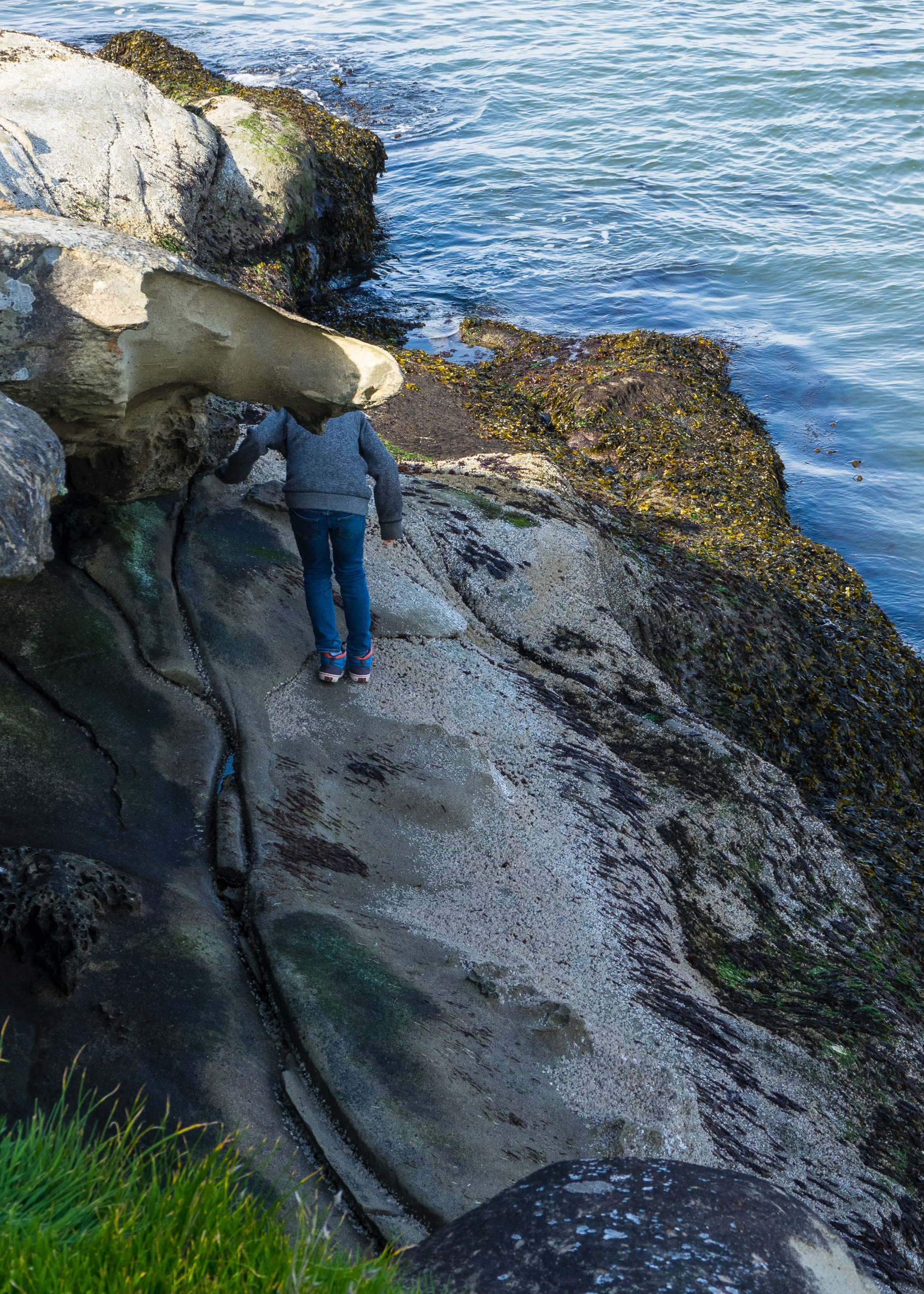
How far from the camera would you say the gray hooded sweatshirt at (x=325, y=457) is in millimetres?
5492

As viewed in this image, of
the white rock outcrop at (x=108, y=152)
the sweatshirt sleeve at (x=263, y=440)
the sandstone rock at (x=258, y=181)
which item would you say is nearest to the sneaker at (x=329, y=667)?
the sweatshirt sleeve at (x=263, y=440)

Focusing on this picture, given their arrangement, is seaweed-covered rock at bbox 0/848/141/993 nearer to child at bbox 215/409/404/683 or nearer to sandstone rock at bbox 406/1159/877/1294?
sandstone rock at bbox 406/1159/877/1294

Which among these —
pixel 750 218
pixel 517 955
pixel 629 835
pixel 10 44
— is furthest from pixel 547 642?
pixel 750 218

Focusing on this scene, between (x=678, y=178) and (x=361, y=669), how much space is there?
1933 centimetres

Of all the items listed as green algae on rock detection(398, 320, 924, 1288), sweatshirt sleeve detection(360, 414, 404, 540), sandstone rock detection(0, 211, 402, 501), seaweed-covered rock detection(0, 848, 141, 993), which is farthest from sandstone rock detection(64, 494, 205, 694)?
green algae on rock detection(398, 320, 924, 1288)

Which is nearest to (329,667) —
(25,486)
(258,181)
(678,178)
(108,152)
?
(25,486)

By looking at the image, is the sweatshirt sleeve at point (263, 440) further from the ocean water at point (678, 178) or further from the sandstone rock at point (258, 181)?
the ocean water at point (678, 178)

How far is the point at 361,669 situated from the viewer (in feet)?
19.3

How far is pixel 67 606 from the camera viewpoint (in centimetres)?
509

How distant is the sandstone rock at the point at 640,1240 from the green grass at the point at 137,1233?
0.30 m

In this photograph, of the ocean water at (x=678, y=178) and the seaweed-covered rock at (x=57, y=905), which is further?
the ocean water at (x=678, y=178)

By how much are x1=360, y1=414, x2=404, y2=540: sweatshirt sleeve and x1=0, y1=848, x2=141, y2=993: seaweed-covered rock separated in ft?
9.30

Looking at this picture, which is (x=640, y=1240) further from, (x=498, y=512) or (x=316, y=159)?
(x=316, y=159)

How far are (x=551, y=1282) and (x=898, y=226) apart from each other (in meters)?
21.2
